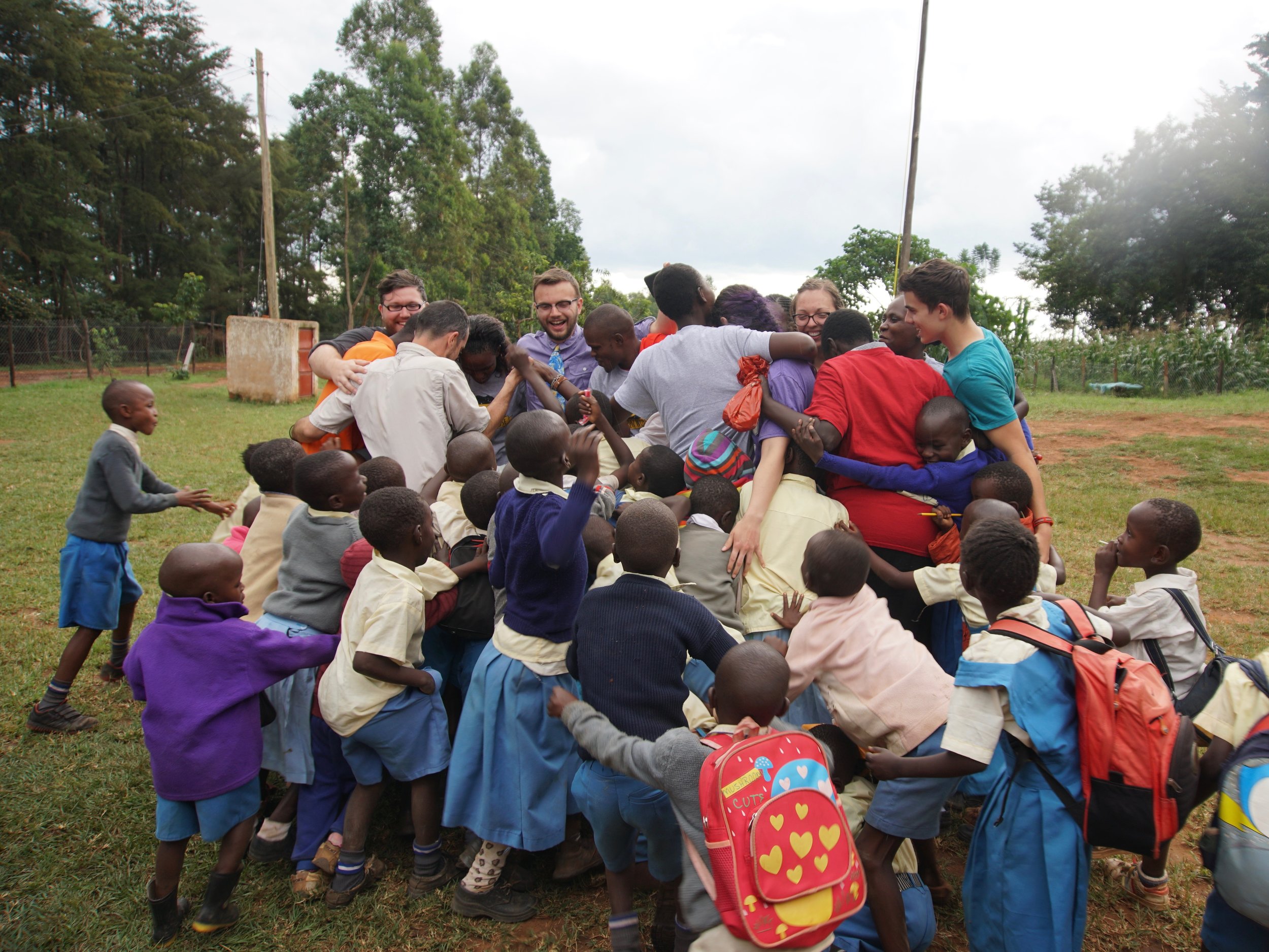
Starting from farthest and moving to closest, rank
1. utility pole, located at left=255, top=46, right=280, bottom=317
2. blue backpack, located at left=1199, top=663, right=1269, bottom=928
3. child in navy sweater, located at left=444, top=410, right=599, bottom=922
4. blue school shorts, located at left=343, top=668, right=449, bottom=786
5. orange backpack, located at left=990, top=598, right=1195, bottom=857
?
→ utility pole, located at left=255, top=46, right=280, bottom=317 → blue school shorts, located at left=343, top=668, right=449, bottom=786 → child in navy sweater, located at left=444, top=410, right=599, bottom=922 → orange backpack, located at left=990, top=598, right=1195, bottom=857 → blue backpack, located at left=1199, top=663, right=1269, bottom=928

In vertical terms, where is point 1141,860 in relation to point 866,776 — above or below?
below

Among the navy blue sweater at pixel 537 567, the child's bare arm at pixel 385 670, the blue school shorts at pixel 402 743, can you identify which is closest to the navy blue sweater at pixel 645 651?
the navy blue sweater at pixel 537 567

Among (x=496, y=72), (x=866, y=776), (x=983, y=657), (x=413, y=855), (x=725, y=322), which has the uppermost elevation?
(x=496, y=72)

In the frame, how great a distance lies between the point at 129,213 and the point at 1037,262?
140ft

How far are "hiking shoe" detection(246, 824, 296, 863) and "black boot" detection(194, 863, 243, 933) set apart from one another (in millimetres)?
Answer: 356

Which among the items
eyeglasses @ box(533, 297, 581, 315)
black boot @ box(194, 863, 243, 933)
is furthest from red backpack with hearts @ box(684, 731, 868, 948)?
eyeglasses @ box(533, 297, 581, 315)

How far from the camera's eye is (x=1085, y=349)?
26578mm

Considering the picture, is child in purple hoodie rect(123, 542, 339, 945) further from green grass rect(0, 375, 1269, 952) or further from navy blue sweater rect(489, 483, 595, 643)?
navy blue sweater rect(489, 483, 595, 643)

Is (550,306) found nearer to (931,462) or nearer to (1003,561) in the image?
(931,462)

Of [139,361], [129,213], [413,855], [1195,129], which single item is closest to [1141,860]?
[413,855]

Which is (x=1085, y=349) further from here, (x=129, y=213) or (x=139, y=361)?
(x=129, y=213)

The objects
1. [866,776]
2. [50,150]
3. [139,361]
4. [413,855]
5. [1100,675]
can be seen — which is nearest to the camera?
[1100,675]

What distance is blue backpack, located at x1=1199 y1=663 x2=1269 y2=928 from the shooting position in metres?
1.77

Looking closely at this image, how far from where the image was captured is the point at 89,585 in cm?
430
